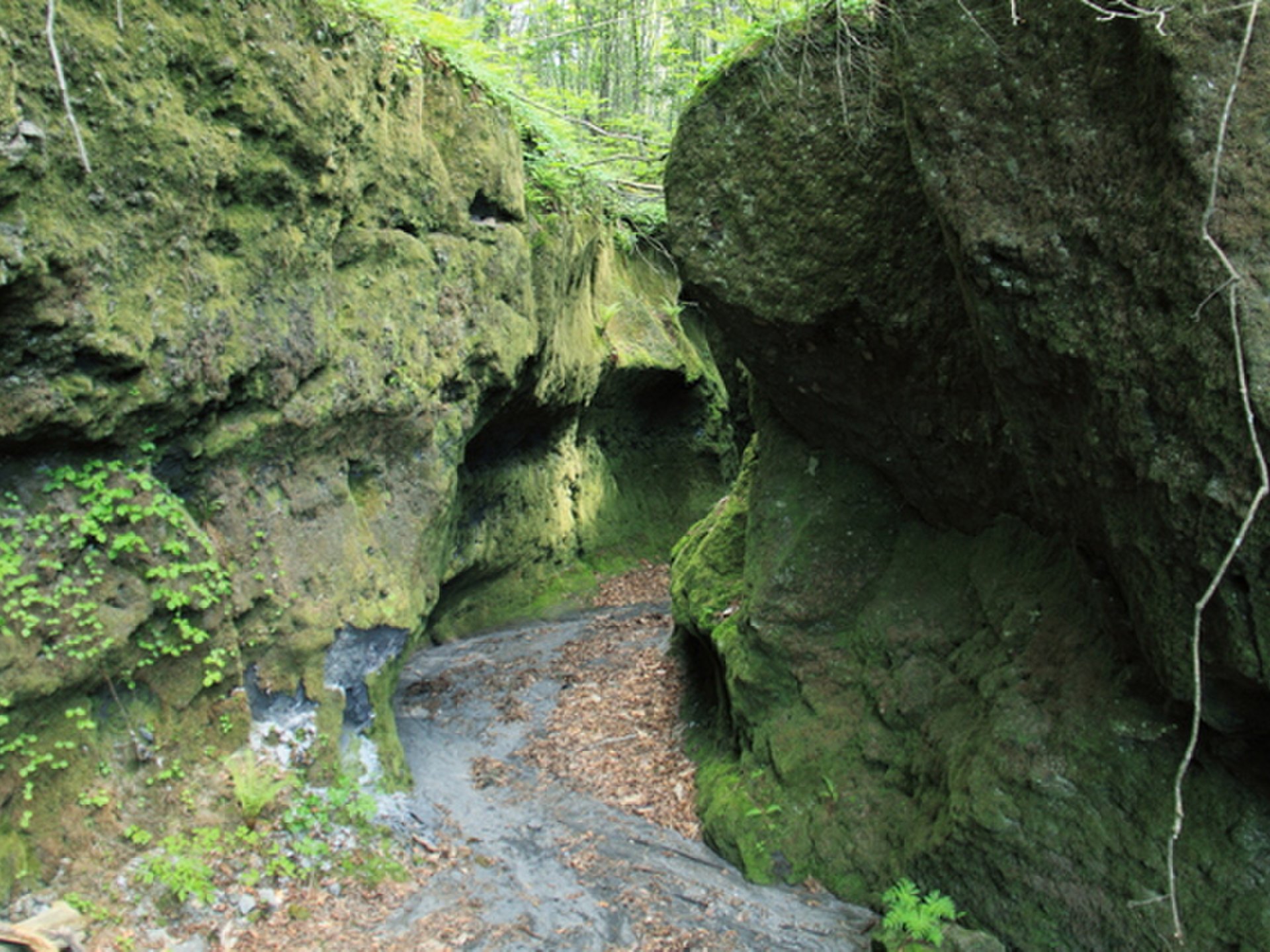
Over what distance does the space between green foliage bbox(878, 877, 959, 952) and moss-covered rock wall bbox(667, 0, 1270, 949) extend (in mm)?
217

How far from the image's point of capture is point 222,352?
5.39 metres

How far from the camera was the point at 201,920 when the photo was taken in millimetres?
4539

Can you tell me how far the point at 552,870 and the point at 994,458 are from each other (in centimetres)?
418

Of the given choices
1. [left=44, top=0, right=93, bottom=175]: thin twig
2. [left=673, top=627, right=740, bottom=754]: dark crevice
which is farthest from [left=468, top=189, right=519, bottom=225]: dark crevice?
[left=673, top=627, right=740, bottom=754]: dark crevice

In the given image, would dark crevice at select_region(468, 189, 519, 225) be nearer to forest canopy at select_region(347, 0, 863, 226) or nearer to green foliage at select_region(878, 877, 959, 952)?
forest canopy at select_region(347, 0, 863, 226)

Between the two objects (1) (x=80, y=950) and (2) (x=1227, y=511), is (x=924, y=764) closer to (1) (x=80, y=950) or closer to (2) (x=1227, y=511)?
(2) (x=1227, y=511)

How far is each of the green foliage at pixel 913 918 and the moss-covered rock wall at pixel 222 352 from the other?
157 inches

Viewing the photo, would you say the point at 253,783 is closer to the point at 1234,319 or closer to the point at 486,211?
the point at 486,211

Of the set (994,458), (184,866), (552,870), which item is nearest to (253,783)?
(184,866)

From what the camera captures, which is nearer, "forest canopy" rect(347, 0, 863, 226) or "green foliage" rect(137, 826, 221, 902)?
"green foliage" rect(137, 826, 221, 902)

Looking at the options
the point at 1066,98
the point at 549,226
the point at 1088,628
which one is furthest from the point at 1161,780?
the point at 549,226

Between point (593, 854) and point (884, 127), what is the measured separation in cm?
547

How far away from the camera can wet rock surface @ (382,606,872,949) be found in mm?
4984

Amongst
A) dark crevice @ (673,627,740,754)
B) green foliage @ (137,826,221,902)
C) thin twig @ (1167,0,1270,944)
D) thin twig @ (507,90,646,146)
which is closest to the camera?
thin twig @ (1167,0,1270,944)
